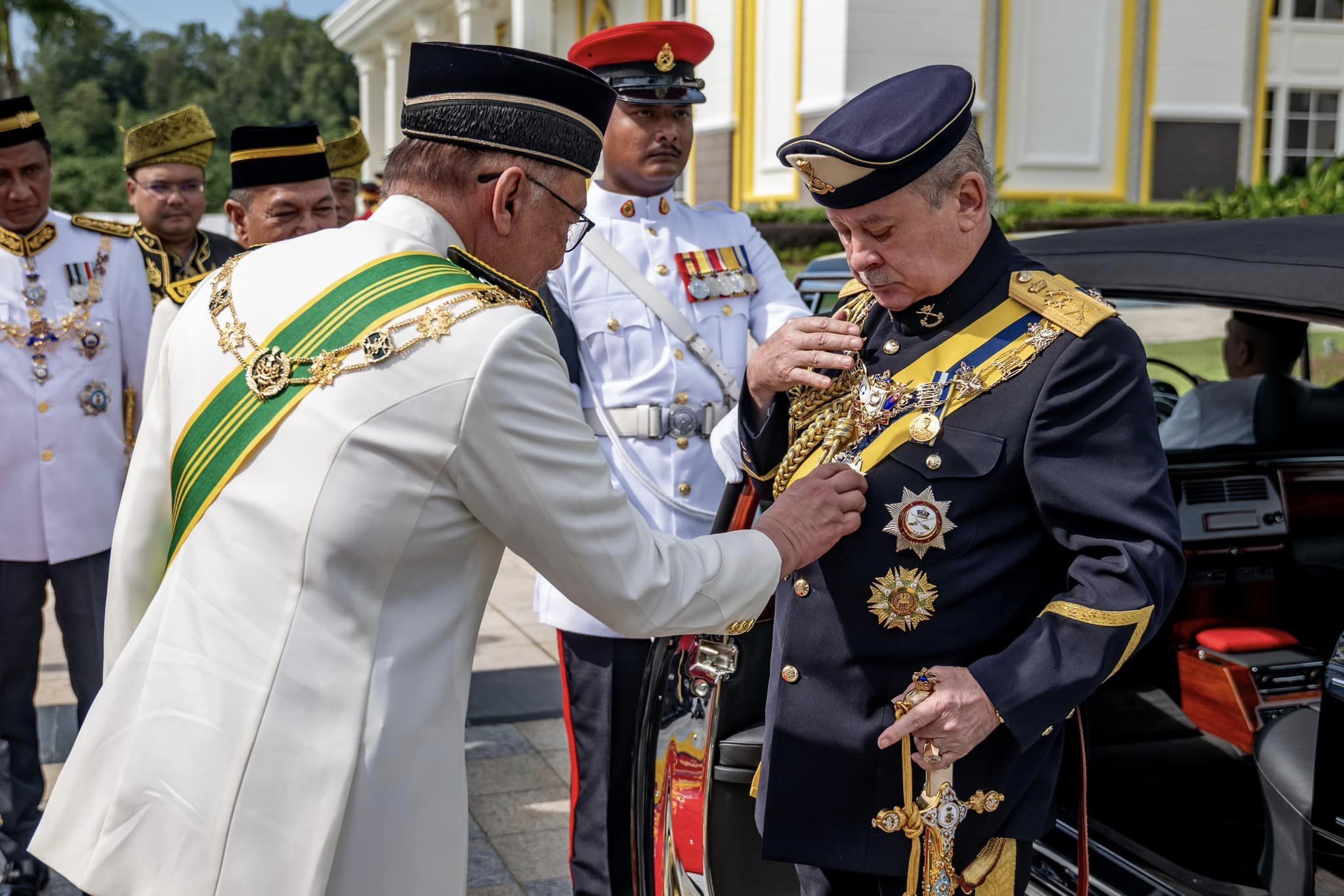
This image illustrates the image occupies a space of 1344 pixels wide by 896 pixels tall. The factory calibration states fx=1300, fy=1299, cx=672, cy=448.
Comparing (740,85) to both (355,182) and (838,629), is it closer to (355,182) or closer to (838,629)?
(355,182)

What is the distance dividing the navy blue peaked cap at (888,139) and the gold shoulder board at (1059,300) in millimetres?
243

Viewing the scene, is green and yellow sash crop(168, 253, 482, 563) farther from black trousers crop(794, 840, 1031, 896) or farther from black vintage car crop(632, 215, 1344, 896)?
black trousers crop(794, 840, 1031, 896)

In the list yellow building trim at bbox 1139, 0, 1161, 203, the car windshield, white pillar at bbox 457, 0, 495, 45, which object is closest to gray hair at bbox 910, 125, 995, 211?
the car windshield

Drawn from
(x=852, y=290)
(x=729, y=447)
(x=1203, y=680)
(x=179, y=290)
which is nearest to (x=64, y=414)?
(x=179, y=290)

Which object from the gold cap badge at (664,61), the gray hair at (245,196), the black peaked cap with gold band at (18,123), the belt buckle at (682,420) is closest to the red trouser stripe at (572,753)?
the belt buckle at (682,420)

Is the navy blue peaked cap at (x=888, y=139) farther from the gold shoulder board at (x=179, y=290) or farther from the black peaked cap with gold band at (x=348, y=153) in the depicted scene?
the black peaked cap with gold band at (x=348, y=153)

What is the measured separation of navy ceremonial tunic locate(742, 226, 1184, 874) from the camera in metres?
1.77

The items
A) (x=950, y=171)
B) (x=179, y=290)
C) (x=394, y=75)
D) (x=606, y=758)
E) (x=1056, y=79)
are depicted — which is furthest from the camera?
(x=394, y=75)

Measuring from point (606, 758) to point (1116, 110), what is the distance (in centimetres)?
1460

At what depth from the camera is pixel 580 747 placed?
2.94m

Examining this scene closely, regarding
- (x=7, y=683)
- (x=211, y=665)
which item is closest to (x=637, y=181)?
(x=211, y=665)

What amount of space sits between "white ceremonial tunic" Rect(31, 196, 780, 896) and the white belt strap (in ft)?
4.08

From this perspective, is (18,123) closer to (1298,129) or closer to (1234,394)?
(1234,394)

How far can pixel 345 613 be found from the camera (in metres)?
1.60
